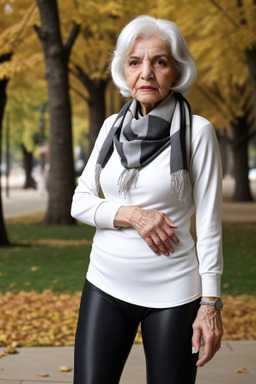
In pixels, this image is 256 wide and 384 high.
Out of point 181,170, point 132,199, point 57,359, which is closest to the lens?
point 181,170

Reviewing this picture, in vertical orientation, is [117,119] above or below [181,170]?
above

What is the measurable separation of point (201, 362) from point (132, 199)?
2.26 ft

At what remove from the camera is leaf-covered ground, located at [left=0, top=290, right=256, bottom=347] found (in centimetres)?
619

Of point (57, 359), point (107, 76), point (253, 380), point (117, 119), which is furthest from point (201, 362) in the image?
point (107, 76)

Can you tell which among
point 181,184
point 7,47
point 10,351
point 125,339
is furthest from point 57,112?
point 181,184

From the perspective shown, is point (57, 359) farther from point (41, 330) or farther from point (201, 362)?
point (201, 362)

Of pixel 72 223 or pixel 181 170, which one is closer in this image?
pixel 181 170

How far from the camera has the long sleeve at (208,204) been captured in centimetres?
260

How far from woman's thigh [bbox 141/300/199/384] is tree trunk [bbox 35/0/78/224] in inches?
504

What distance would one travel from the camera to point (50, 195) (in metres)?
16.5

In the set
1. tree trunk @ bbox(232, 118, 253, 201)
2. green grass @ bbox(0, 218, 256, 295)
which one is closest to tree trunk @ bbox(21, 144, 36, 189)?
tree trunk @ bbox(232, 118, 253, 201)

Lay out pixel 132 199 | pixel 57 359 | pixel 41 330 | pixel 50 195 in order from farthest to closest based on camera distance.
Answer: pixel 50 195
pixel 41 330
pixel 57 359
pixel 132 199

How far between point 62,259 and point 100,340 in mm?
8380

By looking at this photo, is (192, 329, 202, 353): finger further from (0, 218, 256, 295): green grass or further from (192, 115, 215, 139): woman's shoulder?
(0, 218, 256, 295): green grass
